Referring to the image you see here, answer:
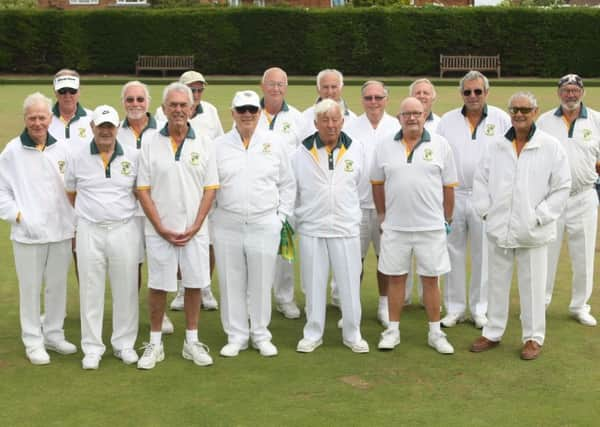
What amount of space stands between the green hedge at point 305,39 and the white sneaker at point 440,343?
2649 cm

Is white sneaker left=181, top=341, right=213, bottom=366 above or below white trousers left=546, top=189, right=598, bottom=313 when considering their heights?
below

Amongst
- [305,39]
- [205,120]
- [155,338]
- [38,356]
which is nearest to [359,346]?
[155,338]

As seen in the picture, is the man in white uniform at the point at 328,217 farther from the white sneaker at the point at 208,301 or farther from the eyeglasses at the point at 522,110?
the white sneaker at the point at 208,301

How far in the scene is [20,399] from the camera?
20.8 ft

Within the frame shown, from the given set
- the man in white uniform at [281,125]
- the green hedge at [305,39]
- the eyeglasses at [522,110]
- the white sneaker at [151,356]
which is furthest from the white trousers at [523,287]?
the green hedge at [305,39]

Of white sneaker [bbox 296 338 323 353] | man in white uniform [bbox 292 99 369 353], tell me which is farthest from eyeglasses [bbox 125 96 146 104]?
white sneaker [bbox 296 338 323 353]

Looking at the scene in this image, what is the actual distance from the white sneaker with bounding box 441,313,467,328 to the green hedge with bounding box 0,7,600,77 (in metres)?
25.8

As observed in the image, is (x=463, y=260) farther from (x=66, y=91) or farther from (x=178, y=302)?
(x=66, y=91)

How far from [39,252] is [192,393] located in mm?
1598

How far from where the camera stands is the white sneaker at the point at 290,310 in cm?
830

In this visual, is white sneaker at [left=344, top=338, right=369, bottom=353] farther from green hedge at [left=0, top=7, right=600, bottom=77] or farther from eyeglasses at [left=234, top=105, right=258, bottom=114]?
green hedge at [left=0, top=7, right=600, bottom=77]

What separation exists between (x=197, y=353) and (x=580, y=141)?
342 centimetres

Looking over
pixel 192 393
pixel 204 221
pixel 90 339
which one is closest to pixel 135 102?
pixel 204 221

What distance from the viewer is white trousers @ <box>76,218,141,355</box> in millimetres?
6875
